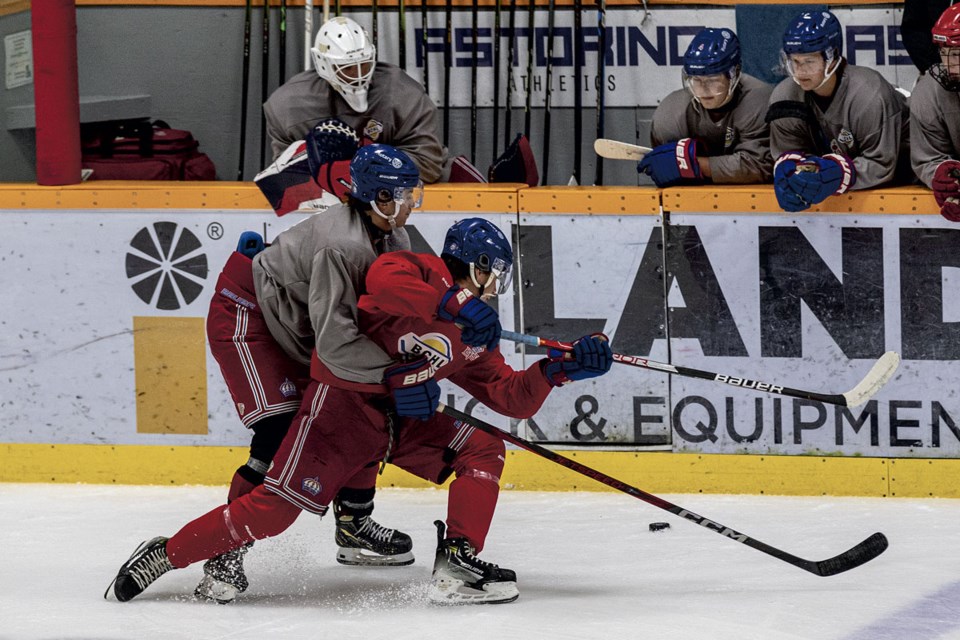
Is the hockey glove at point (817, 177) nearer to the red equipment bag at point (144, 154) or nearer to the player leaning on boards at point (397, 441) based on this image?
the player leaning on boards at point (397, 441)

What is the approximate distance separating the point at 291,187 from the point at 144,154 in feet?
5.35

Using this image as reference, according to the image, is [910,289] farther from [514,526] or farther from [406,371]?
[406,371]

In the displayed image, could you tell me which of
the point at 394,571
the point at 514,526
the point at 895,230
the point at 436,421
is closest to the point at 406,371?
the point at 436,421

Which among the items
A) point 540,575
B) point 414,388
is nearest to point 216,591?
point 414,388

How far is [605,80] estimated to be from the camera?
21.9 ft

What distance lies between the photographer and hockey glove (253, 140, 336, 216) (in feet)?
16.4

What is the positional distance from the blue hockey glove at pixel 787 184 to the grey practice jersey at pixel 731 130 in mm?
236

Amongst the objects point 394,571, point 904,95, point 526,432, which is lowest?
point 394,571

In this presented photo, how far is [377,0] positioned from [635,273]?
7.78ft

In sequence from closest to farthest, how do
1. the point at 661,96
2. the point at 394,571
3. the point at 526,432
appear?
1. the point at 394,571
2. the point at 526,432
3. the point at 661,96

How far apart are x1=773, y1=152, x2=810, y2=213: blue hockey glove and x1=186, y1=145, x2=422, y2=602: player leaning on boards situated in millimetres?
1349

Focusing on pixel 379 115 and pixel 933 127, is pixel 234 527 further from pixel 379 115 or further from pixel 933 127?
pixel 933 127

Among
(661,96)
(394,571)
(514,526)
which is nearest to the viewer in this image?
(394,571)

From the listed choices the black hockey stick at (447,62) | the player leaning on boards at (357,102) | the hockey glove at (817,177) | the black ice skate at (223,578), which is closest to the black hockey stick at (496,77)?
the black hockey stick at (447,62)
